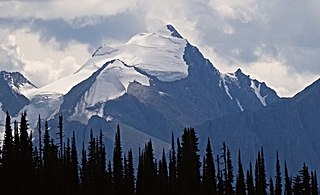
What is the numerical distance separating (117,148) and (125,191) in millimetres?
15361

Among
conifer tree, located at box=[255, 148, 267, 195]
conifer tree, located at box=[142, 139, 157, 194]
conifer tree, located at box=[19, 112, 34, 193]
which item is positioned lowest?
conifer tree, located at box=[19, 112, 34, 193]

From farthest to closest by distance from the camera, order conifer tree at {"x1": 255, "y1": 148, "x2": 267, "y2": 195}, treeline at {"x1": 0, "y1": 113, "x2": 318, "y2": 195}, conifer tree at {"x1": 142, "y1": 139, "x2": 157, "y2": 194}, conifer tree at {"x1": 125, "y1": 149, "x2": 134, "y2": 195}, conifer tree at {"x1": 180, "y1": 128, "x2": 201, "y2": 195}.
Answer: conifer tree at {"x1": 255, "y1": 148, "x2": 267, "y2": 195}, conifer tree at {"x1": 180, "y1": 128, "x2": 201, "y2": 195}, conifer tree at {"x1": 125, "y1": 149, "x2": 134, "y2": 195}, conifer tree at {"x1": 142, "y1": 139, "x2": 157, "y2": 194}, treeline at {"x1": 0, "y1": 113, "x2": 318, "y2": 195}

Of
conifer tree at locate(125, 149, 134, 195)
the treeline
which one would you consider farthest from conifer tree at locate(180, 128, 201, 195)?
conifer tree at locate(125, 149, 134, 195)

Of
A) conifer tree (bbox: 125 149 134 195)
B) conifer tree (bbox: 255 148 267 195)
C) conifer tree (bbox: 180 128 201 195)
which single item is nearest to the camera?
conifer tree (bbox: 125 149 134 195)

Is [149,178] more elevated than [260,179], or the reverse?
[260,179]

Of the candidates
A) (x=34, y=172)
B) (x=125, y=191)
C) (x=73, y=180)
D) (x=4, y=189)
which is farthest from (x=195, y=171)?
(x=4, y=189)

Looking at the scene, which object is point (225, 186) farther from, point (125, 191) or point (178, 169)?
point (125, 191)

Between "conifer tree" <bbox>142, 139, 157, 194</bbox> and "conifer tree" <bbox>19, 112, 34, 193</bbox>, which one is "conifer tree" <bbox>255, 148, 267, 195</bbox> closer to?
"conifer tree" <bbox>142, 139, 157, 194</bbox>

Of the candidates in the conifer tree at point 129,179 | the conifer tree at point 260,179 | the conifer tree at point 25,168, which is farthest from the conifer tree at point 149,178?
the conifer tree at point 260,179

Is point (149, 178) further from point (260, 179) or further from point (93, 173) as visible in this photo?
point (260, 179)

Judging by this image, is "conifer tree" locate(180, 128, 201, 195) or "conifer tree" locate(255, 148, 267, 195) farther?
"conifer tree" locate(255, 148, 267, 195)

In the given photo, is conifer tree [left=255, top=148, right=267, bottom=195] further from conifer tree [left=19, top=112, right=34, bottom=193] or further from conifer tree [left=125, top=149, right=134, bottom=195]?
conifer tree [left=19, top=112, right=34, bottom=193]

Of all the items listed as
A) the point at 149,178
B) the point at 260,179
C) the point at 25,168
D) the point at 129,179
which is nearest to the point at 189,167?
the point at 129,179

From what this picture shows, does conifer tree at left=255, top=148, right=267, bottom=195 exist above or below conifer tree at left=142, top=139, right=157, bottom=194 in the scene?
above
